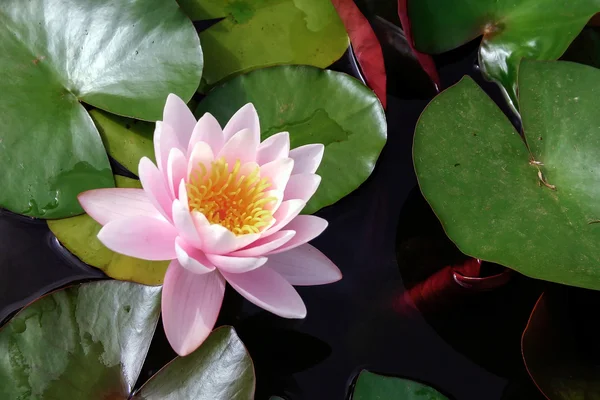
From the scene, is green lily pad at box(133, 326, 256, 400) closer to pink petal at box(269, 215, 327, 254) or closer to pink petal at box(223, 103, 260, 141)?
pink petal at box(269, 215, 327, 254)

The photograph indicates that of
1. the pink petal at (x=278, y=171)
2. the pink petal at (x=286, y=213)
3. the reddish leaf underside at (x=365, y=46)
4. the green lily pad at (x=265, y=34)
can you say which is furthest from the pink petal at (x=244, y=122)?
the reddish leaf underside at (x=365, y=46)

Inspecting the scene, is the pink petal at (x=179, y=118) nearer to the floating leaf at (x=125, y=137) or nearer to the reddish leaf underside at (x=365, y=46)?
the floating leaf at (x=125, y=137)

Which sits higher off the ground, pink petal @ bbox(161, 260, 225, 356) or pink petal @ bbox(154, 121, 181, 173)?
pink petal @ bbox(154, 121, 181, 173)

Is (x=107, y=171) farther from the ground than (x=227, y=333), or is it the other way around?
(x=107, y=171)

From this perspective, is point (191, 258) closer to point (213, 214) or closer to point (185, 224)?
point (185, 224)

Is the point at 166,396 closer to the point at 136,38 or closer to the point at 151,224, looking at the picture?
the point at 151,224

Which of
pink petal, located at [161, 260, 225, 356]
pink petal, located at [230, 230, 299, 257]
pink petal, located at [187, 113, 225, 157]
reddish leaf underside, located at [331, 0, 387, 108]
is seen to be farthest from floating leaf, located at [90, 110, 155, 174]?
reddish leaf underside, located at [331, 0, 387, 108]

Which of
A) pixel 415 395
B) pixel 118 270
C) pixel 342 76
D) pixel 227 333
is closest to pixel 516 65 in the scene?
pixel 342 76
